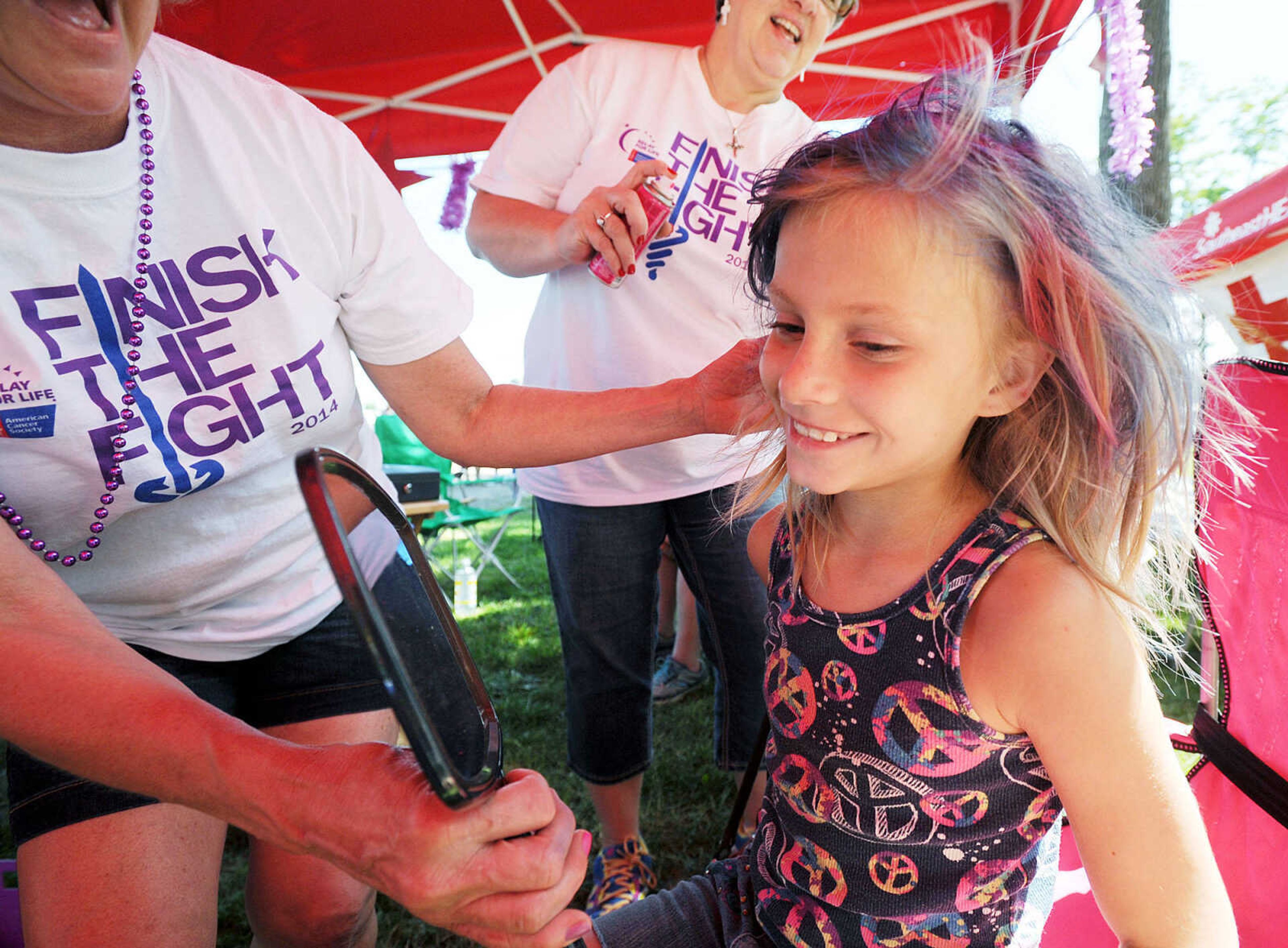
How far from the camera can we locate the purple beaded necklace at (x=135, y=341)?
101 centimetres

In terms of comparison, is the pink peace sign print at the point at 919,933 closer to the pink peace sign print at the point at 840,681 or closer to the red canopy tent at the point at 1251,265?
the pink peace sign print at the point at 840,681

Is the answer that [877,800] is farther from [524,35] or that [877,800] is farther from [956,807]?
[524,35]

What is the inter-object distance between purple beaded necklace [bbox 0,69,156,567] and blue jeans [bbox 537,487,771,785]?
0.85m

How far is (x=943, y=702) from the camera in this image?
0.95 metres

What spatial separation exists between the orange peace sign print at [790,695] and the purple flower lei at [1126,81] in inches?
79.8

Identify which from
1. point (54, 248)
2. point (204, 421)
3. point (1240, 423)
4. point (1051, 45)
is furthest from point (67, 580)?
point (1051, 45)

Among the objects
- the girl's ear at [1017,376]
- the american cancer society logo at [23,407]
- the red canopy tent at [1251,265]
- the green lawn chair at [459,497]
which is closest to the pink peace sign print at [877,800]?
the girl's ear at [1017,376]

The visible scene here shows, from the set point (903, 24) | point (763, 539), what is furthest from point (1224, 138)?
point (763, 539)

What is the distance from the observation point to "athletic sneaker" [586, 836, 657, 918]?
1.80 metres

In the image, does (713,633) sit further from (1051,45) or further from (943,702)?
(1051,45)

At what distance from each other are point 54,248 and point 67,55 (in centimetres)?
23

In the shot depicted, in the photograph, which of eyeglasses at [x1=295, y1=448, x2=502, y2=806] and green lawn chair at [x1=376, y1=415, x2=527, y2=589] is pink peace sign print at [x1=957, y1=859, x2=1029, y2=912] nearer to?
eyeglasses at [x1=295, y1=448, x2=502, y2=806]

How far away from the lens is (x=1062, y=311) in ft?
3.10

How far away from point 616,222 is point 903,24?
221 centimetres
